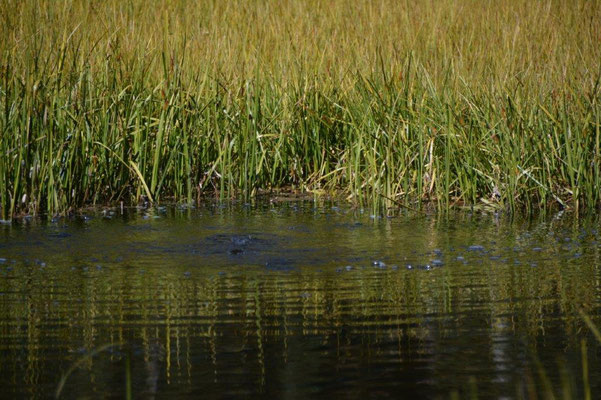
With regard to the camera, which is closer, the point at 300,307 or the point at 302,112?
the point at 300,307

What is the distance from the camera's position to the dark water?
10.8ft

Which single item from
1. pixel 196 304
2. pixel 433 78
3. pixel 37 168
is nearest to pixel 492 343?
pixel 196 304

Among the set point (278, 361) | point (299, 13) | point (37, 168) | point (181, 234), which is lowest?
point (278, 361)

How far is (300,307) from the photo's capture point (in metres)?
4.38

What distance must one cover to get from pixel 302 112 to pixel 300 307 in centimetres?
424

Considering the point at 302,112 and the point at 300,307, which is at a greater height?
the point at 302,112

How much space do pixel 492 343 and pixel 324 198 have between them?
4587mm

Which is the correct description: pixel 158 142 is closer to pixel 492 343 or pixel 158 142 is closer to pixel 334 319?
pixel 334 319

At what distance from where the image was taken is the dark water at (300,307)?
3291 mm

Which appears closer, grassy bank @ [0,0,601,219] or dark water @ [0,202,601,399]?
dark water @ [0,202,601,399]

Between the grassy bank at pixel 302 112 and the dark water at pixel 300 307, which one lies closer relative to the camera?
the dark water at pixel 300 307

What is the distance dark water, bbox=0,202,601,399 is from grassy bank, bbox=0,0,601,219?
0.58m

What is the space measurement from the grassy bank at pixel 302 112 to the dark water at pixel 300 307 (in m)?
0.58

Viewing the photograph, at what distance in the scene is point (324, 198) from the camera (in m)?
8.24
